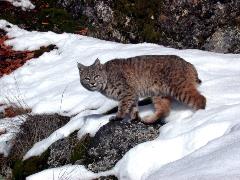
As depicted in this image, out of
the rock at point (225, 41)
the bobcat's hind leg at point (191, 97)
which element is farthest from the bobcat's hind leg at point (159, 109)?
the rock at point (225, 41)

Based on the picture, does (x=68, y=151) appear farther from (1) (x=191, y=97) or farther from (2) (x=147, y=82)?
(1) (x=191, y=97)

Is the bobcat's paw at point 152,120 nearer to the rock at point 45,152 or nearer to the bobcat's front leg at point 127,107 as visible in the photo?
the bobcat's front leg at point 127,107

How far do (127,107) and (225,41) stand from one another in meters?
4.54

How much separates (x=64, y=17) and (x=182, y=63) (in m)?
7.32

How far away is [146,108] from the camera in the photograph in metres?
8.59

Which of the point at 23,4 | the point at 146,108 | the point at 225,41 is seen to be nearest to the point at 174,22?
the point at 225,41

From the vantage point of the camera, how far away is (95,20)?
13938mm

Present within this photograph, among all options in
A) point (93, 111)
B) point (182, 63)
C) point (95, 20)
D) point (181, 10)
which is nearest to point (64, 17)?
point (95, 20)

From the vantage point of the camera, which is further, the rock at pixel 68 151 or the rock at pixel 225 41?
the rock at pixel 225 41

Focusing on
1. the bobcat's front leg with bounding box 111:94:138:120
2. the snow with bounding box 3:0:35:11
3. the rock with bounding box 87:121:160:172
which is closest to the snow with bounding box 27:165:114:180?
the rock with bounding box 87:121:160:172

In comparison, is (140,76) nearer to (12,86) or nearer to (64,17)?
(12,86)

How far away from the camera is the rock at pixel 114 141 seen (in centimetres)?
758

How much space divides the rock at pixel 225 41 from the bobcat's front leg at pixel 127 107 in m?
4.22

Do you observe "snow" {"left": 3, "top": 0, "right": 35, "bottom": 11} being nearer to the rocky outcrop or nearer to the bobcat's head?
the rocky outcrop
